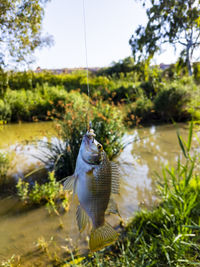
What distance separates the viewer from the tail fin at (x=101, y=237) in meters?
0.71

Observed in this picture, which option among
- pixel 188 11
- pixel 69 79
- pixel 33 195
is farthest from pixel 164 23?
pixel 33 195

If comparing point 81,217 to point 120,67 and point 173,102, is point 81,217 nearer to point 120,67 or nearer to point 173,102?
point 173,102

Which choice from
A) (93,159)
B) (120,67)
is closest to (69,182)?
(93,159)

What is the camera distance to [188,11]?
10570mm

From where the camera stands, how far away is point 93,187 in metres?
0.75

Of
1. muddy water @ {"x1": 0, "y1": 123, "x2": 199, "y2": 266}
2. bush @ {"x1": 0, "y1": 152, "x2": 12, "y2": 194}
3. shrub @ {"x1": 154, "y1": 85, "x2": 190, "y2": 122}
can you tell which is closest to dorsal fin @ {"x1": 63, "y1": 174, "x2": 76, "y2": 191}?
muddy water @ {"x1": 0, "y1": 123, "x2": 199, "y2": 266}

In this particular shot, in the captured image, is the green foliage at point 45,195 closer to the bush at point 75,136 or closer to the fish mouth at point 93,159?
the bush at point 75,136

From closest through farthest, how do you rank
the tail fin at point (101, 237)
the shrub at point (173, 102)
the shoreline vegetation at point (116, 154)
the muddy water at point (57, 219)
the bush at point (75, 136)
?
the tail fin at point (101, 237), the shoreline vegetation at point (116, 154), the muddy water at point (57, 219), the bush at point (75, 136), the shrub at point (173, 102)

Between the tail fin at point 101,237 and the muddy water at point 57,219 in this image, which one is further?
the muddy water at point 57,219

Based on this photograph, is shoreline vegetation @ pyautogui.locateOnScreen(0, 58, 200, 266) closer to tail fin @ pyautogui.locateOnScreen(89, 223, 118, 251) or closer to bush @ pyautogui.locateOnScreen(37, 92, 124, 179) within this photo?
bush @ pyautogui.locateOnScreen(37, 92, 124, 179)

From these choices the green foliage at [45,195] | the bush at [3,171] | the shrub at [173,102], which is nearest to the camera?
the green foliage at [45,195]

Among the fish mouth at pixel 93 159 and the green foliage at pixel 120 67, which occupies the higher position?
the green foliage at pixel 120 67

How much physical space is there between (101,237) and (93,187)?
168mm

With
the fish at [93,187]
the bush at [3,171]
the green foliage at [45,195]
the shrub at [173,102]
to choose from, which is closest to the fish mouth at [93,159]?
the fish at [93,187]
